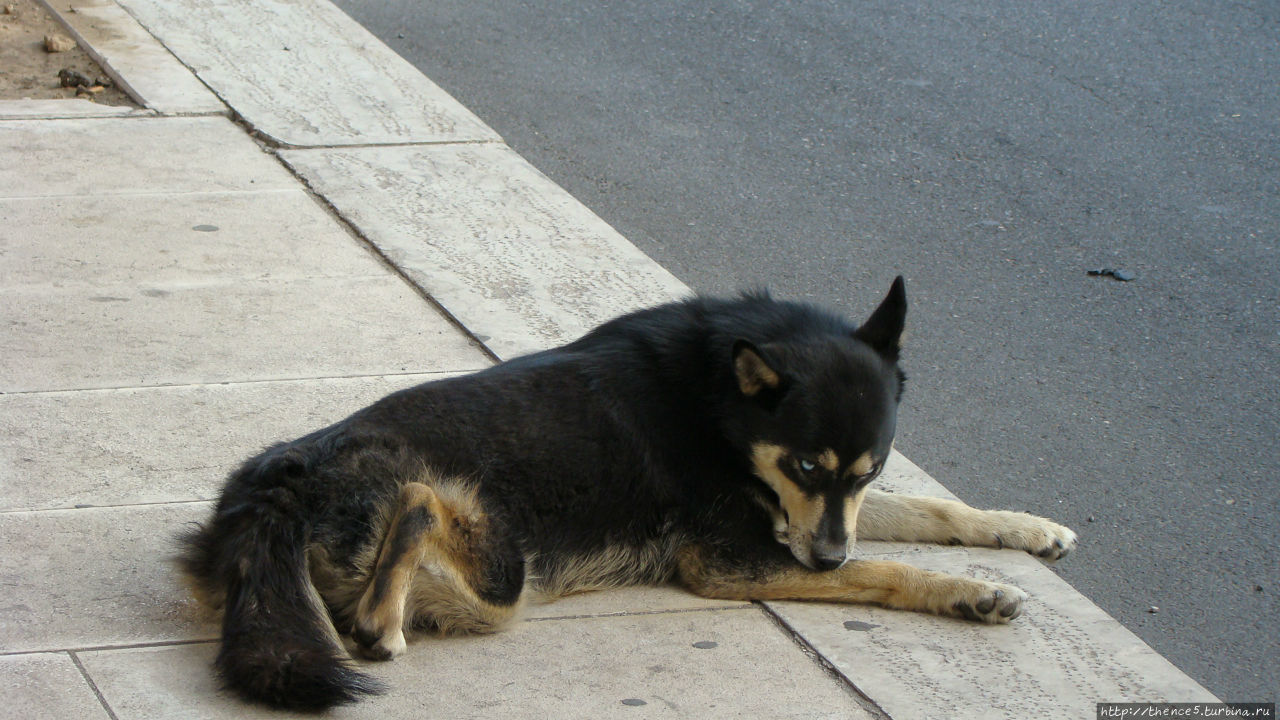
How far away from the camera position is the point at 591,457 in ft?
14.0

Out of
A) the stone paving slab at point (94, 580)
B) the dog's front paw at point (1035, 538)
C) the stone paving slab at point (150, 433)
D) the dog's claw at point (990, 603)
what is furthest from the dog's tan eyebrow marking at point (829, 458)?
the stone paving slab at point (150, 433)

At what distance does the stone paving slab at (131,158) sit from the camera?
7.24 metres

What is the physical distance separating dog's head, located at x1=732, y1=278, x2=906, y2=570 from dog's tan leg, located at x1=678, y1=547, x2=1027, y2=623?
10 centimetres

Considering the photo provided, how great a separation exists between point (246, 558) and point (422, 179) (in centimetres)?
433

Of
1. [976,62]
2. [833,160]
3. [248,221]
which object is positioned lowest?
[248,221]

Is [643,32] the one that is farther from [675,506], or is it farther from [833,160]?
[675,506]

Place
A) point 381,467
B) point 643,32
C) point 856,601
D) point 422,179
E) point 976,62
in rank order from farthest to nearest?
point 643,32
point 976,62
point 422,179
point 856,601
point 381,467

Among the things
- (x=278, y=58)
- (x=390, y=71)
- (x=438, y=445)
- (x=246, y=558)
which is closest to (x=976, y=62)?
(x=390, y=71)

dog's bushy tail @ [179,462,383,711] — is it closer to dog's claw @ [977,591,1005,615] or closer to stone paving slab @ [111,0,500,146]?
dog's claw @ [977,591,1005,615]

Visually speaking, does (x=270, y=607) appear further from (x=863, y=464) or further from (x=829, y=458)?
(x=863, y=464)

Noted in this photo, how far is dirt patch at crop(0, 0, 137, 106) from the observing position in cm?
860

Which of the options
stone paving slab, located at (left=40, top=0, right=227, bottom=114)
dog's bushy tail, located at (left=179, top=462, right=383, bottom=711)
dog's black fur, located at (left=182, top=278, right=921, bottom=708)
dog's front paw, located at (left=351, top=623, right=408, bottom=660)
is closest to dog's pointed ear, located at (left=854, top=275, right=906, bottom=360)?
dog's black fur, located at (left=182, top=278, right=921, bottom=708)

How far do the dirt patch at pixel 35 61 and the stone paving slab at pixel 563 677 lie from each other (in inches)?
223

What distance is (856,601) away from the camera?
171 inches
